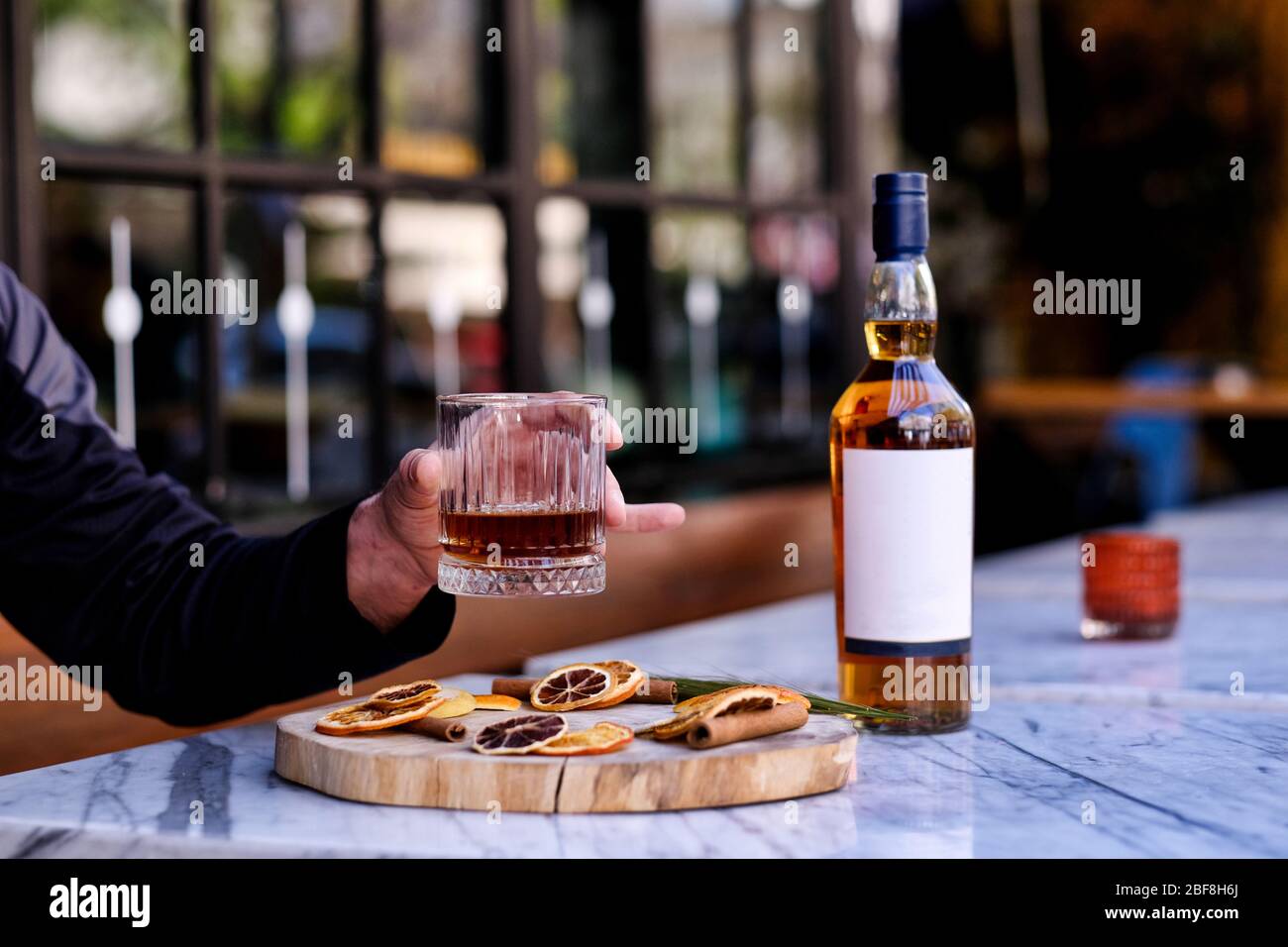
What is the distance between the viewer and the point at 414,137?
3.14 m

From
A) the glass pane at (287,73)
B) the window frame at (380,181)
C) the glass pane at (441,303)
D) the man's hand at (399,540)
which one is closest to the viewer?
the man's hand at (399,540)

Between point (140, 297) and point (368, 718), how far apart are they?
271cm

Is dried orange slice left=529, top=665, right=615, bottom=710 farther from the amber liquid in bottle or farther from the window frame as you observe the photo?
the window frame

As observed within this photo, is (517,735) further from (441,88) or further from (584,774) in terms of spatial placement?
(441,88)

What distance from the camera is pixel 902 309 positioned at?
109cm

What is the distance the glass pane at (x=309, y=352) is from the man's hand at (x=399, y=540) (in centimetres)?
120

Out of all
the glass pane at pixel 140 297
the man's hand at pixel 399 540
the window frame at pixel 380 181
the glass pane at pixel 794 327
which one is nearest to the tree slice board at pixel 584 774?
the man's hand at pixel 399 540

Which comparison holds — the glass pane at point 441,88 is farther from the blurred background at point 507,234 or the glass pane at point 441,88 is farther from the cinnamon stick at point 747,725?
the cinnamon stick at point 747,725

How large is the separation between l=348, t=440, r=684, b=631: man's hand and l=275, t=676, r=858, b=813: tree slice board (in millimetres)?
266

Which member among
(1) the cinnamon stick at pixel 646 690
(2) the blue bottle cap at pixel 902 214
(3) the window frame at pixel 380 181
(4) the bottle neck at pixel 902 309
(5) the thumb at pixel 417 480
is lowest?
(1) the cinnamon stick at pixel 646 690

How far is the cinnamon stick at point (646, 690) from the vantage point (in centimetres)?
107

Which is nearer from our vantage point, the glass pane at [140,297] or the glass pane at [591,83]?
the glass pane at [140,297]

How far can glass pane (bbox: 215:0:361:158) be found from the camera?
10.4 ft
